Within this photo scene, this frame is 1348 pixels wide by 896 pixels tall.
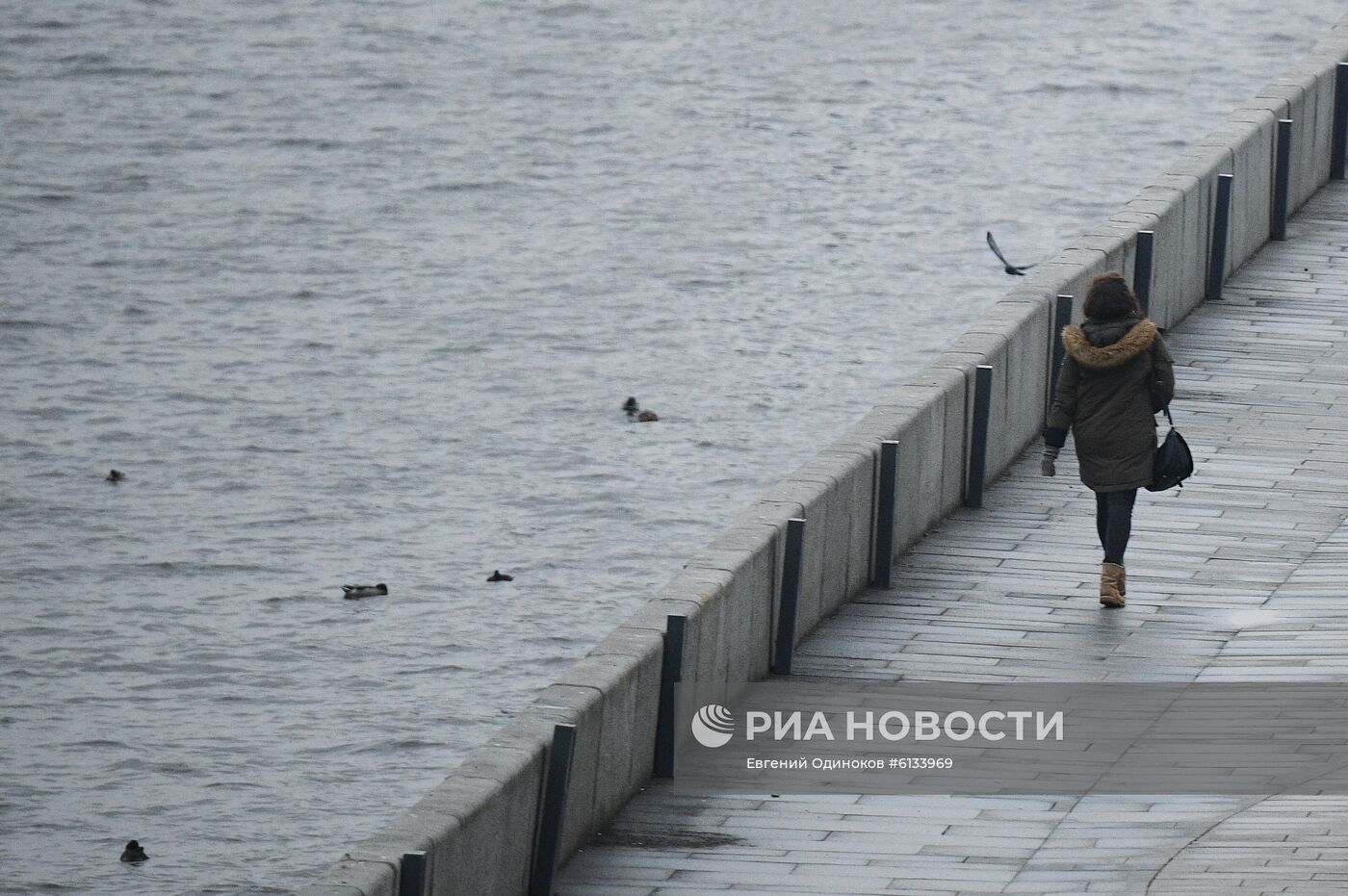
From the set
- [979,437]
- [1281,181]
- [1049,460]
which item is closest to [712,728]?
[1049,460]

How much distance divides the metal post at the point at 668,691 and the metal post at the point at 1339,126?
1193 centimetres

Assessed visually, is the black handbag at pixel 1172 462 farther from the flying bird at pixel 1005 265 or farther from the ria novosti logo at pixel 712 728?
the flying bird at pixel 1005 265

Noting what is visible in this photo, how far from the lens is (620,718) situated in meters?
9.55

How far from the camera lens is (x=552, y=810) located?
8891mm

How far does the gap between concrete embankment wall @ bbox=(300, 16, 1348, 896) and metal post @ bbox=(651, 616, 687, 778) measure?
0.04 meters

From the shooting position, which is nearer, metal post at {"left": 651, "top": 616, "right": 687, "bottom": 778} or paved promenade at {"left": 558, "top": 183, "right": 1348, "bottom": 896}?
paved promenade at {"left": 558, "top": 183, "right": 1348, "bottom": 896}

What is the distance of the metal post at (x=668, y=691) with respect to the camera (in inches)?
388

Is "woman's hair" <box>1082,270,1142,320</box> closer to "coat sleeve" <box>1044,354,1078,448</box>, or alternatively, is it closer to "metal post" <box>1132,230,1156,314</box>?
"coat sleeve" <box>1044,354,1078,448</box>

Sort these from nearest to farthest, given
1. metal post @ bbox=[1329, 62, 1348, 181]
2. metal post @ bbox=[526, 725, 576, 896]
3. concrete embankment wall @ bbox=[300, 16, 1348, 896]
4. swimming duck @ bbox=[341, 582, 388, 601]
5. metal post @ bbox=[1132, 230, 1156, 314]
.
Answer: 1. concrete embankment wall @ bbox=[300, 16, 1348, 896]
2. metal post @ bbox=[526, 725, 576, 896]
3. metal post @ bbox=[1132, 230, 1156, 314]
4. metal post @ bbox=[1329, 62, 1348, 181]
5. swimming duck @ bbox=[341, 582, 388, 601]

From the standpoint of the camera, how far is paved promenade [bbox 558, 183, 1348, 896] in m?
8.93

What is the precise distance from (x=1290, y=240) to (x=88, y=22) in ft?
122

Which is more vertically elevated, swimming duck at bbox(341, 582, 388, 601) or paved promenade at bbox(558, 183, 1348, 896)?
paved promenade at bbox(558, 183, 1348, 896)

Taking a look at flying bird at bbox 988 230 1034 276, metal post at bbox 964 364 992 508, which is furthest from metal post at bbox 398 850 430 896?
flying bird at bbox 988 230 1034 276

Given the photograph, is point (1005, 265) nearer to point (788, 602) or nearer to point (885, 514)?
point (885, 514)
